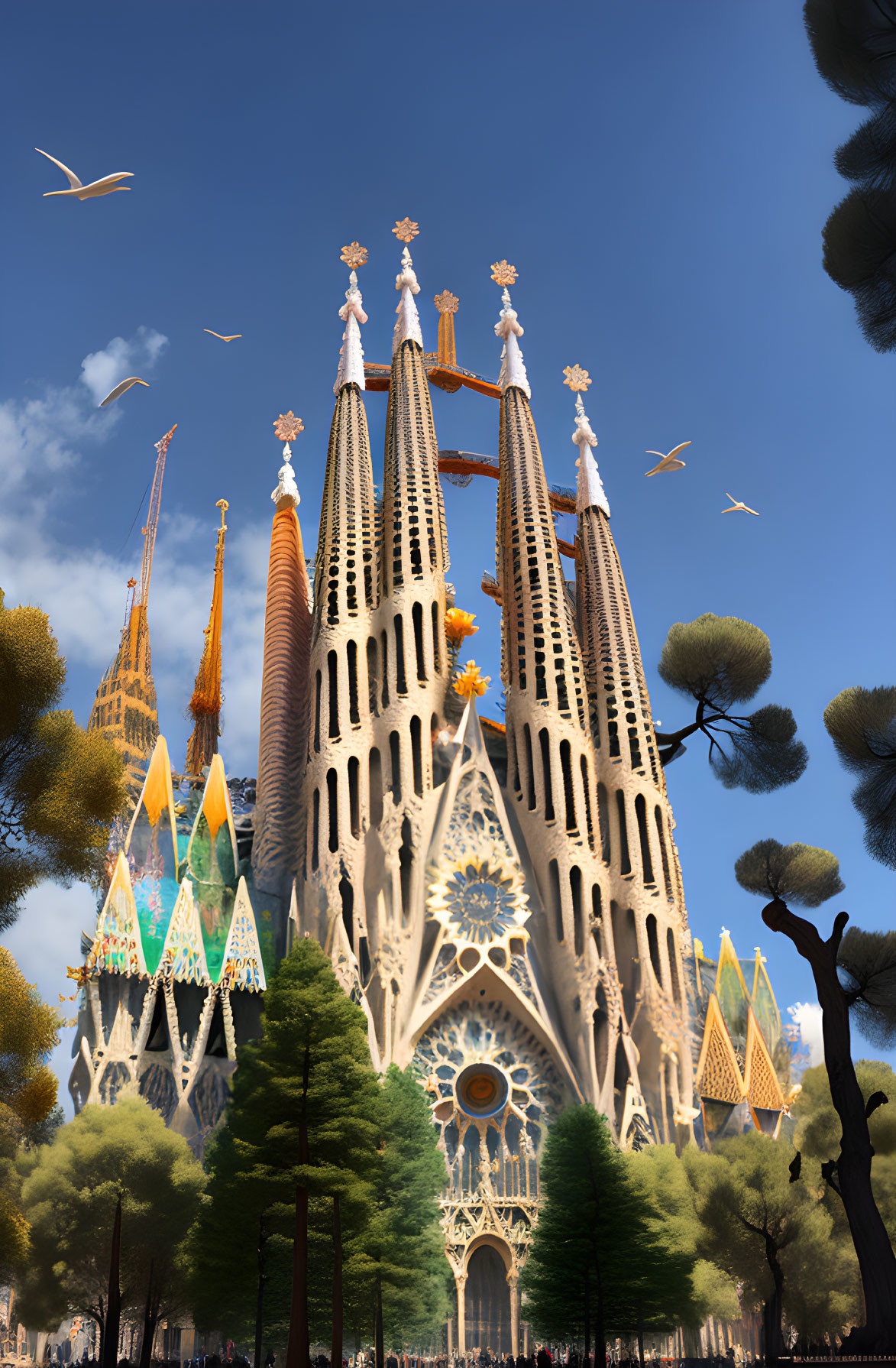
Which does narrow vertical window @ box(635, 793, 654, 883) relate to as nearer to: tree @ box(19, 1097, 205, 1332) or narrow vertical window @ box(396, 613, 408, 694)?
narrow vertical window @ box(396, 613, 408, 694)

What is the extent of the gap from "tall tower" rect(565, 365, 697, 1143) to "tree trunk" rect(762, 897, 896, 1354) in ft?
53.7

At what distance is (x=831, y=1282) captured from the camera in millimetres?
24312

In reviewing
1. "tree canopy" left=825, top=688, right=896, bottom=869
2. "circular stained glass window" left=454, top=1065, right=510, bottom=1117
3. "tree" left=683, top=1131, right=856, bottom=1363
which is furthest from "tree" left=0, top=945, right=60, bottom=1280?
"circular stained glass window" left=454, top=1065, right=510, bottom=1117

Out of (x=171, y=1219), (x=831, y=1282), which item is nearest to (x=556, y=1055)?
(x=831, y=1282)

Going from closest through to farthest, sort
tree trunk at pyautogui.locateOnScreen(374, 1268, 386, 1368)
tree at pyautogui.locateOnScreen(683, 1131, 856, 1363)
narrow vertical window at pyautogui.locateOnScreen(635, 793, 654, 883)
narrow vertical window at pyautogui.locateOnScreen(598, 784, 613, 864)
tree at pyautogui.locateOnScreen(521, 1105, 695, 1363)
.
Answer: tree trunk at pyautogui.locateOnScreen(374, 1268, 386, 1368), tree at pyautogui.locateOnScreen(521, 1105, 695, 1363), tree at pyautogui.locateOnScreen(683, 1131, 856, 1363), narrow vertical window at pyautogui.locateOnScreen(635, 793, 654, 883), narrow vertical window at pyautogui.locateOnScreen(598, 784, 613, 864)

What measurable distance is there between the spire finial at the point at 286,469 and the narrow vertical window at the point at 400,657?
978 centimetres

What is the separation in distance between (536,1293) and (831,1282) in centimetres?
778

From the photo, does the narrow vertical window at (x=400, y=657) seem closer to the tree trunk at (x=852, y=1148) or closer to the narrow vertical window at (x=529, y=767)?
the narrow vertical window at (x=529, y=767)

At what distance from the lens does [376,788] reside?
3253 cm

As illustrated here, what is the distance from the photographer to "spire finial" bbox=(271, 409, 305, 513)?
136 feet

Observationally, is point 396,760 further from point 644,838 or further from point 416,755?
point 644,838

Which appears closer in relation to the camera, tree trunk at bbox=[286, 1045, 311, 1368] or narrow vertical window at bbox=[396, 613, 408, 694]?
tree trunk at bbox=[286, 1045, 311, 1368]

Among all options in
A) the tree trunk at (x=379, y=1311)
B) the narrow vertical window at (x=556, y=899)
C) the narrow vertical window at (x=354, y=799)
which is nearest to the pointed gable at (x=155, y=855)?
the narrow vertical window at (x=354, y=799)

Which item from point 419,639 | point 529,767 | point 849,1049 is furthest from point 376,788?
point 849,1049
